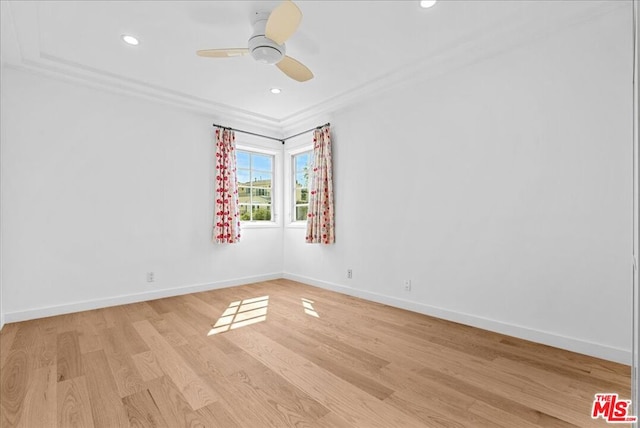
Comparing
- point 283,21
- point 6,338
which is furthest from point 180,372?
point 283,21

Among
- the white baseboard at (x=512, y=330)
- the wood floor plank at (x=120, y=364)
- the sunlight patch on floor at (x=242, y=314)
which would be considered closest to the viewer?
the wood floor plank at (x=120, y=364)

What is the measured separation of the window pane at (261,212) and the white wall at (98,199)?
0.83 meters

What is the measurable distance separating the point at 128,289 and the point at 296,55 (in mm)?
3338

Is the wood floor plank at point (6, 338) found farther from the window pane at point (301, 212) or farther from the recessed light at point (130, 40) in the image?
the window pane at point (301, 212)

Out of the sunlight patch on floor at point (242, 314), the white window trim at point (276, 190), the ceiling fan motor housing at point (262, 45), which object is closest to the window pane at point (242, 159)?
the white window trim at point (276, 190)

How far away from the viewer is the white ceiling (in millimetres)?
2258

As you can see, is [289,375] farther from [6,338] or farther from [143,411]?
[6,338]

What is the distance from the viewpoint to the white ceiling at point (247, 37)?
2.26 metres

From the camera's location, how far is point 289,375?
1.94 metres

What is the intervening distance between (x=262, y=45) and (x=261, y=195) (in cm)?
299

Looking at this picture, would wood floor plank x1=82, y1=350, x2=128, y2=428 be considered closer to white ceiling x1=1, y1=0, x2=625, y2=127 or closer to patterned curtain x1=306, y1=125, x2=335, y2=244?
white ceiling x1=1, y1=0, x2=625, y2=127

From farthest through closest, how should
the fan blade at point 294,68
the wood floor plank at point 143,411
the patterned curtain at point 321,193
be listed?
1. the patterned curtain at point 321,193
2. the fan blade at point 294,68
3. the wood floor plank at point 143,411

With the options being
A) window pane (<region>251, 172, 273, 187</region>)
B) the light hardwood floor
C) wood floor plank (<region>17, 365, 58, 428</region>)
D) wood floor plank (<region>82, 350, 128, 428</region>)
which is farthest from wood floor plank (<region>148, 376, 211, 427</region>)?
window pane (<region>251, 172, 273, 187</region>)

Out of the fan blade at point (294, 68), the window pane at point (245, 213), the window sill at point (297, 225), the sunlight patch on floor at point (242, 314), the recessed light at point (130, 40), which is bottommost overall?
the sunlight patch on floor at point (242, 314)
